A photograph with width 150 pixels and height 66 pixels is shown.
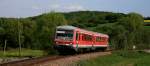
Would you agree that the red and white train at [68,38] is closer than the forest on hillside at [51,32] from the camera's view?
Yes

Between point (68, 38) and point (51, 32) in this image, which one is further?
point (51, 32)

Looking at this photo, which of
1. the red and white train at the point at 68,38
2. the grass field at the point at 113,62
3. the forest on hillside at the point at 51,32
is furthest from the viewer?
the forest on hillside at the point at 51,32

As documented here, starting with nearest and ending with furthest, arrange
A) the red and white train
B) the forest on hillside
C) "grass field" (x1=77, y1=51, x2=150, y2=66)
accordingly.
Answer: "grass field" (x1=77, y1=51, x2=150, y2=66)
the red and white train
the forest on hillside

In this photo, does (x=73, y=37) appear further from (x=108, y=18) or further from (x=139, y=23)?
(x=108, y=18)

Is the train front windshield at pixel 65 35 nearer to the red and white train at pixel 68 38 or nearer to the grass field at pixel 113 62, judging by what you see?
the red and white train at pixel 68 38

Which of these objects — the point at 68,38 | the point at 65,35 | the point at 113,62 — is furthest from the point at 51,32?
the point at 113,62

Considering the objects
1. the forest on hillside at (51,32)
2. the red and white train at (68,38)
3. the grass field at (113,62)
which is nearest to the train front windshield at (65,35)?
the red and white train at (68,38)

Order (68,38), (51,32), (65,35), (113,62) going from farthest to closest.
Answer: (51,32)
(65,35)
(68,38)
(113,62)

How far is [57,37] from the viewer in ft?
123

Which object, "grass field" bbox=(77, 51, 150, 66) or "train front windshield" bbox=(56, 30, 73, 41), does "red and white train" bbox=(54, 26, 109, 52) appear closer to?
"train front windshield" bbox=(56, 30, 73, 41)

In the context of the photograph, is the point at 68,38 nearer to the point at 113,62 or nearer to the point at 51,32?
the point at 113,62

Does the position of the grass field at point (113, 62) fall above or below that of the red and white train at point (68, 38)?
below

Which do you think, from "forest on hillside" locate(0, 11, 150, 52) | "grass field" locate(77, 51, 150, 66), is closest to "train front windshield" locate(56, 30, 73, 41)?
"grass field" locate(77, 51, 150, 66)

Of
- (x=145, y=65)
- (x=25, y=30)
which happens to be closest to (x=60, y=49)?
(x=145, y=65)
